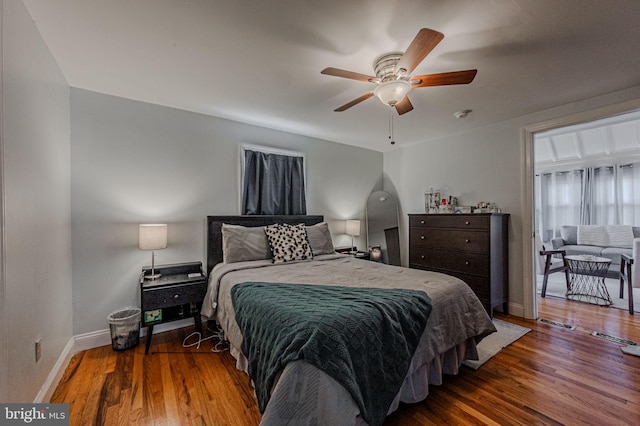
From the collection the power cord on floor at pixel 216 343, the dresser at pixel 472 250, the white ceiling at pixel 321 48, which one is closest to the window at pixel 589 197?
the dresser at pixel 472 250

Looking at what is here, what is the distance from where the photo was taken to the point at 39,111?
176 cm

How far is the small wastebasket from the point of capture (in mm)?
2412

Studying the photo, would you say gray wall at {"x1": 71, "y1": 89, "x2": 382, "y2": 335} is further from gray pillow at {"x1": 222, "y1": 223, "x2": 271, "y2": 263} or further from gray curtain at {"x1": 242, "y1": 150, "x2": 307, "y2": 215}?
gray pillow at {"x1": 222, "y1": 223, "x2": 271, "y2": 263}

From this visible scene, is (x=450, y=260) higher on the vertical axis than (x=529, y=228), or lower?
lower

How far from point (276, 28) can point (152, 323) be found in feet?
8.39

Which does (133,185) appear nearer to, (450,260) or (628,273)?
(450,260)

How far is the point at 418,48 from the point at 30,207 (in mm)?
2438

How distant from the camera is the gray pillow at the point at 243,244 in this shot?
2.86 meters

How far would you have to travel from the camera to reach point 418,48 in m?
1.53

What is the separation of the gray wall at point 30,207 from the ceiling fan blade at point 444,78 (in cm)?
226

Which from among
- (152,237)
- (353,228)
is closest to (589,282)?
(353,228)

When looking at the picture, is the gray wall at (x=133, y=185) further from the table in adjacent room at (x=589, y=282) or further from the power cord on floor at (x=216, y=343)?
the table in adjacent room at (x=589, y=282)

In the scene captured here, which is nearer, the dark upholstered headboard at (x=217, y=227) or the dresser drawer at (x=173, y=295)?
the dresser drawer at (x=173, y=295)

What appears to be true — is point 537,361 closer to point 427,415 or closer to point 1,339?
point 427,415
